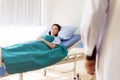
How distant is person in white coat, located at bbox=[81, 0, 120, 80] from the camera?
89cm

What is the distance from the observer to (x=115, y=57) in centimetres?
91

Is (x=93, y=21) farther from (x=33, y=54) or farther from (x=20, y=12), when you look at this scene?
(x=20, y=12)

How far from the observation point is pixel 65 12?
398cm

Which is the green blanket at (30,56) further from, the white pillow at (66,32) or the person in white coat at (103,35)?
the person in white coat at (103,35)

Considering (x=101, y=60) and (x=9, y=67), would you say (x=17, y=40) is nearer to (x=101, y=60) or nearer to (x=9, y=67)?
(x=9, y=67)

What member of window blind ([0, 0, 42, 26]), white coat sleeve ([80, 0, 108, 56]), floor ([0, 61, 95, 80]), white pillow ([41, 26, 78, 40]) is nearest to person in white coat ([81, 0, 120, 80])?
A: white coat sleeve ([80, 0, 108, 56])

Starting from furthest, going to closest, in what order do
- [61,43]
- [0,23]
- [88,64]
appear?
[0,23] < [61,43] < [88,64]

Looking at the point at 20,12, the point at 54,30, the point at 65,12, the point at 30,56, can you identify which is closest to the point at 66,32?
the point at 54,30

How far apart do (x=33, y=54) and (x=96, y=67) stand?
1.47 metres

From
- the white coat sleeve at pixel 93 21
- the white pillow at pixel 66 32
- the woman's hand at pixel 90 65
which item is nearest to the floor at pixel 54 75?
the white pillow at pixel 66 32

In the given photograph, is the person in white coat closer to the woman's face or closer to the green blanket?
the green blanket

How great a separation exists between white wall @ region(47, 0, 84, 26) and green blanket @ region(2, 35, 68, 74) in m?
1.16

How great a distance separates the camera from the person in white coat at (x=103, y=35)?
89 cm

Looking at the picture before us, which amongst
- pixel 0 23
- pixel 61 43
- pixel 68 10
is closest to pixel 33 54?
pixel 61 43
